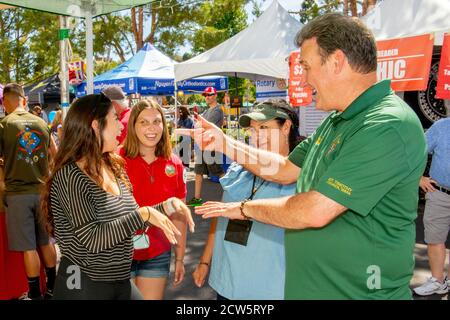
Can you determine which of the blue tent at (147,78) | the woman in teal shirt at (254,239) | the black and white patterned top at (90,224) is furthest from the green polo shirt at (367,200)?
the blue tent at (147,78)

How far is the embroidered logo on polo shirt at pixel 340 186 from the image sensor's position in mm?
1534

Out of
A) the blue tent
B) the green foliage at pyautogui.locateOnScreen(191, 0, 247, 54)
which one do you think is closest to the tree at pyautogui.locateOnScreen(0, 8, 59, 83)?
the green foliage at pyautogui.locateOnScreen(191, 0, 247, 54)

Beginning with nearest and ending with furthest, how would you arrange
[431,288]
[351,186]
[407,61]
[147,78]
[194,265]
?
[351,186], [431,288], [194,265], [407,61], [147,78]

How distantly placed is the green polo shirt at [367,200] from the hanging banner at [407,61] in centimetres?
511

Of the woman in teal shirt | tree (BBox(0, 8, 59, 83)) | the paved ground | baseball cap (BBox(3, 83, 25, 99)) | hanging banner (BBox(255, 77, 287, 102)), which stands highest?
tree (BBox(0, 8, 59, 83))

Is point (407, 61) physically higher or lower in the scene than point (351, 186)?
higher

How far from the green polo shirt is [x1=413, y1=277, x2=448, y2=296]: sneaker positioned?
2893 mm

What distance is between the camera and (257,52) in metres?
9.07

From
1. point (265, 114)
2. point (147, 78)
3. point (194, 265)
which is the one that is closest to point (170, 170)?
point (265, 114)

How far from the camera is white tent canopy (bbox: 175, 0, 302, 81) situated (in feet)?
28.6

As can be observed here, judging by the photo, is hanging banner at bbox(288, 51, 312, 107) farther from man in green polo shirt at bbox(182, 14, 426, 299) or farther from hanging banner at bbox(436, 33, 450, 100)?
man in green polo shirt at bbox(182, 14, 426, 299)

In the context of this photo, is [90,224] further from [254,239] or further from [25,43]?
[25,43]

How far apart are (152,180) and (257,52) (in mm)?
6555
